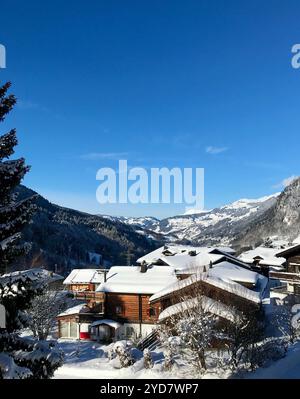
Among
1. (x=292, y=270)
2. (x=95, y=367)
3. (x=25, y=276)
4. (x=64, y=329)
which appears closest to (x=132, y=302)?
(x=64, y=329)

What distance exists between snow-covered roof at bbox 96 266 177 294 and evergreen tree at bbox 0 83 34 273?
28.6 metres

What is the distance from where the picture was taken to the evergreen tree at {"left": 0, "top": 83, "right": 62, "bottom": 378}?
12.8 m

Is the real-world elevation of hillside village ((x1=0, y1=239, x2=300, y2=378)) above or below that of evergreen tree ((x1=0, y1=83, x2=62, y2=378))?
below

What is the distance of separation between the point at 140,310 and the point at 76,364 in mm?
12253

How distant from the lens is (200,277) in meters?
32.7

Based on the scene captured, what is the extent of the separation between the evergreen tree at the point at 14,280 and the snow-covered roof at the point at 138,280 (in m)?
27.7

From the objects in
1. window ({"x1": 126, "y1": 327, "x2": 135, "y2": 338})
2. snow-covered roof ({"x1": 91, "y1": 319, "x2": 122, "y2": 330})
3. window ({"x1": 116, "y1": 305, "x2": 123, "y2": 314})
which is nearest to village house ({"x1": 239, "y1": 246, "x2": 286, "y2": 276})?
window ({"x1": 116, "y1": 305, "x2": 123, "y2": 314})

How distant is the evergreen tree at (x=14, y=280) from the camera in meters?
12.8

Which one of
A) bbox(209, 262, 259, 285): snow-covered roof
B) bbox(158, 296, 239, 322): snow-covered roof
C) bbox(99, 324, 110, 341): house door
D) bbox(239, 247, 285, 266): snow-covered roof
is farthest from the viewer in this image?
bbox(239, 247, 285, 266): snow-covered roof

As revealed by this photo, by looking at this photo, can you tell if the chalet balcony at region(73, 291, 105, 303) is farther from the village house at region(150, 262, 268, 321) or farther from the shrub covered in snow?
the shrub covered in snow

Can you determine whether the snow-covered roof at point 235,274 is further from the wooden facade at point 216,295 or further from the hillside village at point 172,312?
the wooden facade at point 216,295

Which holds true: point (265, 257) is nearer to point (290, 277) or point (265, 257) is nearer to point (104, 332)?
point (290, 277)
